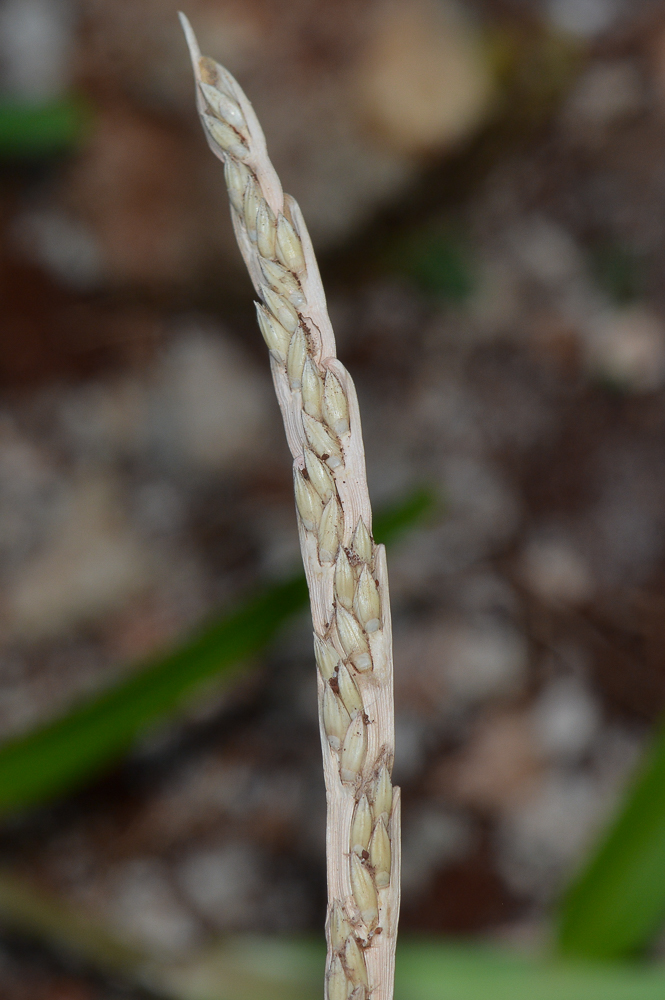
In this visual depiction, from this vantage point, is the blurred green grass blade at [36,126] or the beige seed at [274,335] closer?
the beige seed at [274,335]

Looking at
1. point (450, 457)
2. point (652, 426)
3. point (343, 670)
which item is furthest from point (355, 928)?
point (652, 426)

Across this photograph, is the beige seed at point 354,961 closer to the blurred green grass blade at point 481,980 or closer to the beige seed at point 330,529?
the beige seed at point 330,529

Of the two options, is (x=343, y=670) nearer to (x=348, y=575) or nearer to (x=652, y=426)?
(x=348, y=575)

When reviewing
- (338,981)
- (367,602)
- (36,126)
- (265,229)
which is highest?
(36,126)

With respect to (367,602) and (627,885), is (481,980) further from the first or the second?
(367,602)

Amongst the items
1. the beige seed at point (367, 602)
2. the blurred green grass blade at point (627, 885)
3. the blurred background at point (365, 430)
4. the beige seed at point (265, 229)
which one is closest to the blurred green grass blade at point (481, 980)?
the blurred green grass blade at point (627, 885)

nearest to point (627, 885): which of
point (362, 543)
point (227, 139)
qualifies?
point (362, 543)
